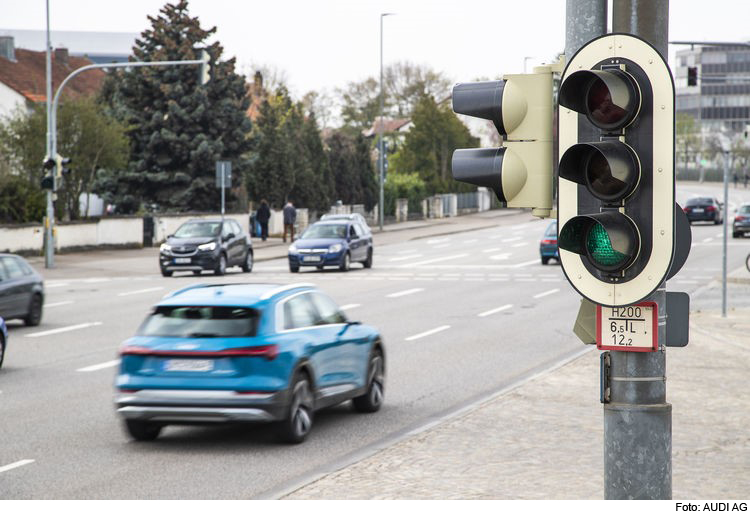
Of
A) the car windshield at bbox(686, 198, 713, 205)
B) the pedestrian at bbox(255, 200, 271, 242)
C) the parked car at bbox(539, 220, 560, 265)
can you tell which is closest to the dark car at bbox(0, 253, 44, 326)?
the parked car at bbox(539, 220, 560, 265)

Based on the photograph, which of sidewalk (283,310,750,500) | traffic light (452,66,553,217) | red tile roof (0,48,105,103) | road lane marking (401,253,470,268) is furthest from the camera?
red tile roof (0,48,105,103)

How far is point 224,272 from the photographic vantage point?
36812 millimetres

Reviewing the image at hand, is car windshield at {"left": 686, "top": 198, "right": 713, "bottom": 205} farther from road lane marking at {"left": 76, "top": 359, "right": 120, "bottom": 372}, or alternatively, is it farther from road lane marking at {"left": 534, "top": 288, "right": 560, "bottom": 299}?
road lane marking at {"left": 76, "top": 359, "right": 120, "bottom": 372}

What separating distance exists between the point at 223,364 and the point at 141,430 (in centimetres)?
112

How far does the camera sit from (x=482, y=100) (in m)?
5.38

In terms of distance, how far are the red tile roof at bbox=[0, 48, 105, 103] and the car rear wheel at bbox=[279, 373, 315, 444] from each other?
179 feet

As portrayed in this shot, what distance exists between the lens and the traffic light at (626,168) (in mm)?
4723

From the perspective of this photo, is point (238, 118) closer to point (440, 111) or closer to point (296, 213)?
point (296, 213)

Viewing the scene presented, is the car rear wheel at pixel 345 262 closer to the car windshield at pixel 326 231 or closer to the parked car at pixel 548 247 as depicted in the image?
the car windshield at pixel 326 231

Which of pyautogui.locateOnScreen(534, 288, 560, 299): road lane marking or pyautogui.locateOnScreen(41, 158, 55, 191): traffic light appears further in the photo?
pyautogui.locateOnScreen(41, 158, 55, 191): traffic light

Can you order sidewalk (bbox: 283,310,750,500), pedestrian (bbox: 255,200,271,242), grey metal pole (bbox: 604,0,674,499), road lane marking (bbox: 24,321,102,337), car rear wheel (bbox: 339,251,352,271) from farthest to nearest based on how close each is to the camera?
pedestrian (bbox: 255,200,271,242)
car rear wheel (bbox: 339,251,352,271)
road lane marking (bbox: 24,321,102,337)
sidewalk (bbox: 283,310,750,500)
grey metal pole (bbox: 604,0,674,499)

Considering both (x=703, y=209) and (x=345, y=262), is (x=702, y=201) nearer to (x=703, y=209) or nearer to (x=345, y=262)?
(x=703, y=209)

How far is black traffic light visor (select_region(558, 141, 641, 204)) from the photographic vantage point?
471cm

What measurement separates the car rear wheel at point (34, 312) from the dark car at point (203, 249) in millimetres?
13094
